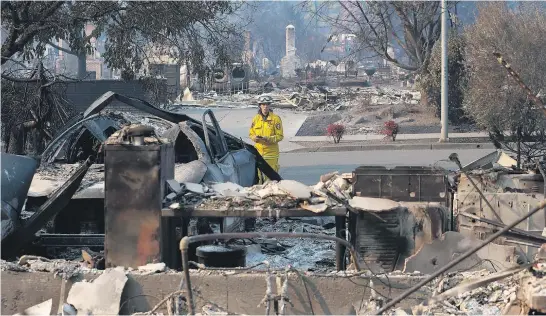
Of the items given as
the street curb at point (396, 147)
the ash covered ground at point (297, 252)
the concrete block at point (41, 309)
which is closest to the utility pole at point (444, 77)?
the street curb at point (396, 147)

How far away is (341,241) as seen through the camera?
6293 millimetres

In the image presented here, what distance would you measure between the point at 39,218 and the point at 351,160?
47.8 ft

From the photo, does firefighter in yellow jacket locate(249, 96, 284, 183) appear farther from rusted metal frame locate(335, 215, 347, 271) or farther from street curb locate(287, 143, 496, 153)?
street curb locate(287, 143, 496, 153)

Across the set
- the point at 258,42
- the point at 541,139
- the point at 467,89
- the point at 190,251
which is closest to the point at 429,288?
the point at 190,251

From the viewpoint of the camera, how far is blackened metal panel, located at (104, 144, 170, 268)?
24.0 ft

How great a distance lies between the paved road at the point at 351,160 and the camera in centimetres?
1981

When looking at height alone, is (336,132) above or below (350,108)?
below

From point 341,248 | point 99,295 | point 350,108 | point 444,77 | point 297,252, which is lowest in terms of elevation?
point 297,252

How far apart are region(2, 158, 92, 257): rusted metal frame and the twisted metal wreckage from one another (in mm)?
16

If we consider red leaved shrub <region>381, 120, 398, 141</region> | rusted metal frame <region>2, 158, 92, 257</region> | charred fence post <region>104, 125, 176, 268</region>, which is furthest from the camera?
red leaved shrub <region>381, 120, 398, 141</region>

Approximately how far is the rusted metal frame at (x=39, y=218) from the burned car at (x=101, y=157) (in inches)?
32.0

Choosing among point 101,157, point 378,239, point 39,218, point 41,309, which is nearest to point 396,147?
point 101,157

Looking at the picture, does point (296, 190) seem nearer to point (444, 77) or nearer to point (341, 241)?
point (341, 241)

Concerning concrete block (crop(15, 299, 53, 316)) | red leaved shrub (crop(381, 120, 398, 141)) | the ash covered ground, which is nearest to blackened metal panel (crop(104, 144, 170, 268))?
concrete block (crop(15, 299, 53, 316))
